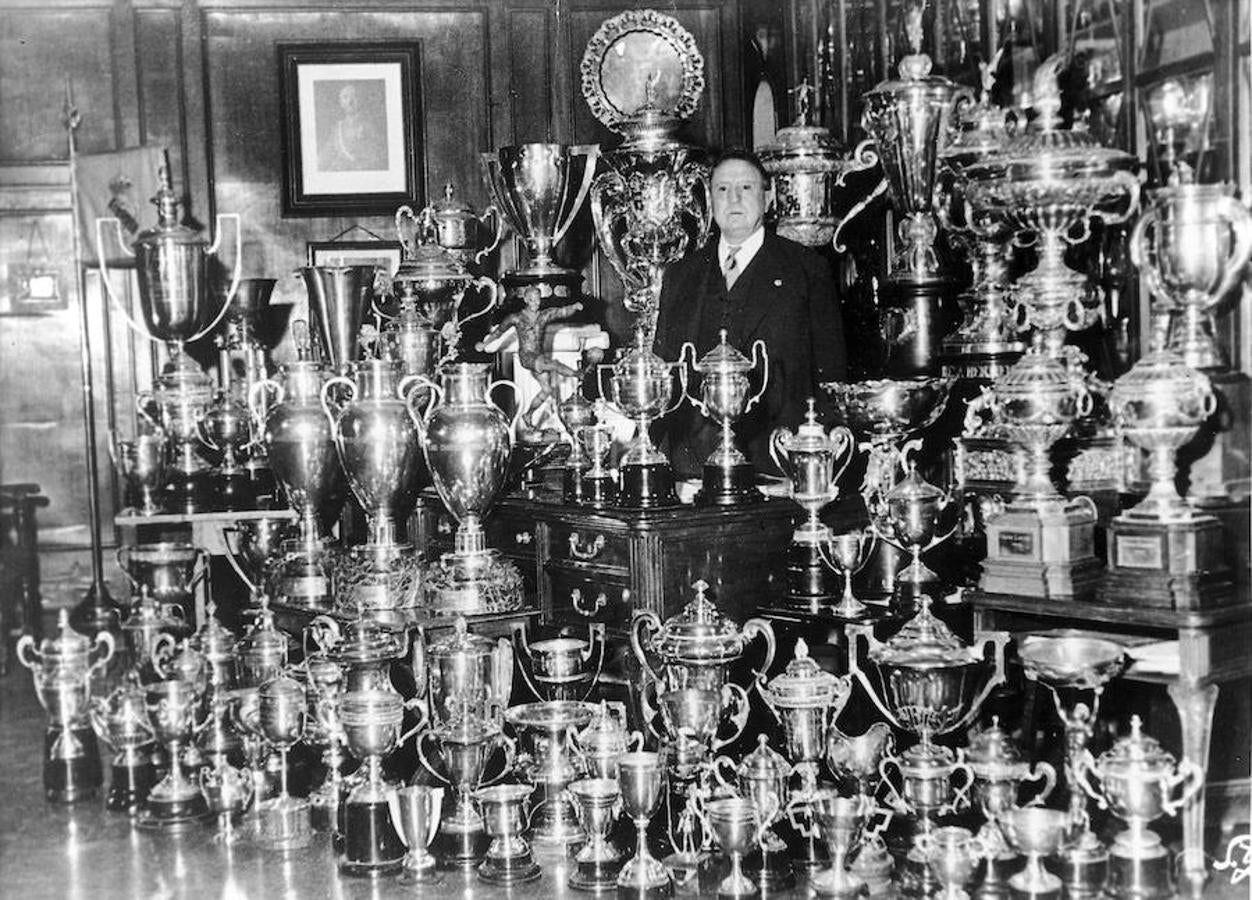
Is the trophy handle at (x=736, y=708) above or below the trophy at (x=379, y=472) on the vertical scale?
below

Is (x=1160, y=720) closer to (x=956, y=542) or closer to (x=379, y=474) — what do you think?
(x=956, y=542)

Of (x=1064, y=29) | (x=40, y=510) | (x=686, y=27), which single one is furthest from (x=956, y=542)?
(x=40, y=510)

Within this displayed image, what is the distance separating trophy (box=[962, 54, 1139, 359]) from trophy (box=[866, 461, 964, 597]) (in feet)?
1.43

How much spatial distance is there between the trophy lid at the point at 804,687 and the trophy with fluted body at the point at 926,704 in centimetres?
12

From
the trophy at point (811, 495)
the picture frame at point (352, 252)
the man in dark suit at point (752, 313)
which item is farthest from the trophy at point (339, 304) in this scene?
the trophy at point (811, 495)

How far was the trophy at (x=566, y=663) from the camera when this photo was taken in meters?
3.81

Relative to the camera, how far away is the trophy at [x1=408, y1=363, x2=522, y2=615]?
4.18 m

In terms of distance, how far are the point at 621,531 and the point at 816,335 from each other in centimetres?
108

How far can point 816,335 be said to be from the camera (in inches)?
187

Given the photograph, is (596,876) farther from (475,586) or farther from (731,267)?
(731,267)

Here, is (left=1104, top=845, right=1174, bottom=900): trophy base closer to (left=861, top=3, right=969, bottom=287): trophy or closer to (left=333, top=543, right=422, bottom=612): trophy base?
(left=861, top=3, right=969, bottom=287): trophy

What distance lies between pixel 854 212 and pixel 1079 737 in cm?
230

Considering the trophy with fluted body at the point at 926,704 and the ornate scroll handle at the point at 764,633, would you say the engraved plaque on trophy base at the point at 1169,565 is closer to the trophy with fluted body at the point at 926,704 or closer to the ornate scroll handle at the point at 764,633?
the trophy with fluted body at the point at 926,704

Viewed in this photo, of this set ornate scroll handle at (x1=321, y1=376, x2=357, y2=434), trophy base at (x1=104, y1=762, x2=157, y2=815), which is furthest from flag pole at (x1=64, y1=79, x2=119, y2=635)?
trophy base at (x1=104, y1=762, x2=157, y2=815)
